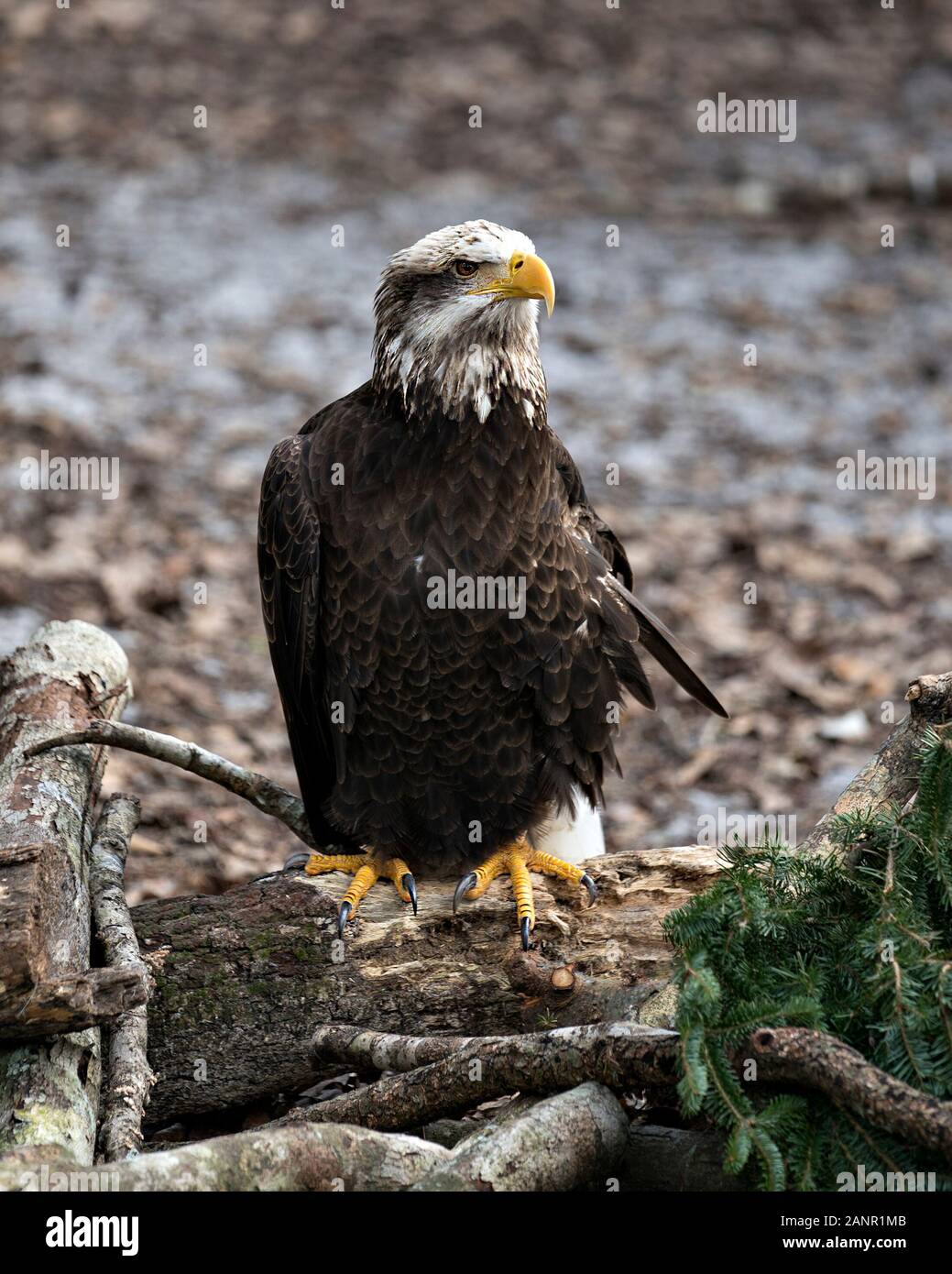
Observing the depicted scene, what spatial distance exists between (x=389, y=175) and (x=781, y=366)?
12.6ft

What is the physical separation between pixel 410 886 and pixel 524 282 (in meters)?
1.60

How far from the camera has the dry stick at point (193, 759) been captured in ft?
11.6

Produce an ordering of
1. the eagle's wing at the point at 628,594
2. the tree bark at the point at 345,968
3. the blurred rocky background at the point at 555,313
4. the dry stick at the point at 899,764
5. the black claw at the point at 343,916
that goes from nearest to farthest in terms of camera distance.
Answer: the dry stick at the point at 899,764 < the tree bark at the point at 345,968 < the black claw at the point at 343,916 < the eagle's wing at the point at 628,594 < the blurred rocky background at the point at 555,313

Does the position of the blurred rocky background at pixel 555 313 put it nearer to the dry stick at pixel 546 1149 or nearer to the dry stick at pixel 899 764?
the dry stick at pixel 899 764

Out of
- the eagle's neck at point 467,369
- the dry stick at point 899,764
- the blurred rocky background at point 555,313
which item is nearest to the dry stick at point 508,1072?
the dry stick at point 899,764

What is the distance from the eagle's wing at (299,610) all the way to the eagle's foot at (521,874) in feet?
1.55

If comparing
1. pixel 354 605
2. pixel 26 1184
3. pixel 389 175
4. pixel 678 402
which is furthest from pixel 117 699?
pixel 389 175

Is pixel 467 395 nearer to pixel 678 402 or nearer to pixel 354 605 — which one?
pixel 354 605

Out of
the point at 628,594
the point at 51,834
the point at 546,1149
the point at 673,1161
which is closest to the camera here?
the point at 546,1149

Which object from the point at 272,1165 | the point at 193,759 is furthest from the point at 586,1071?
the point at 193,759

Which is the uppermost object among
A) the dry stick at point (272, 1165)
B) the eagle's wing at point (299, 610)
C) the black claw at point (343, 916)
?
the eagle's wing at point (299, 610)

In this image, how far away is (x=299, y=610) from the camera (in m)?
3.85

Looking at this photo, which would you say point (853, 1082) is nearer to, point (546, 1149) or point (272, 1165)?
point (546, 1149)

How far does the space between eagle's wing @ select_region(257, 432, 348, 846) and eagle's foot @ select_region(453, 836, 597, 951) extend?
1.55 feet
